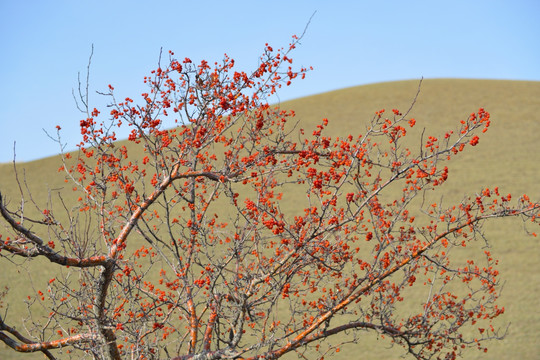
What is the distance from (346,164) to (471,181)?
24.8m

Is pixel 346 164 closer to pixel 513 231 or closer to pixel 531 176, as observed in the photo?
pixel 513 231

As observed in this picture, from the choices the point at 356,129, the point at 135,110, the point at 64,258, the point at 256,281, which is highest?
the point at 356,129

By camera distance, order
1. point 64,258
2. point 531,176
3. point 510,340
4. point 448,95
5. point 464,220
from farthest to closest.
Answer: point 448,95 → point 531,176 → point 510,340 → point 464,220 → point 64,258

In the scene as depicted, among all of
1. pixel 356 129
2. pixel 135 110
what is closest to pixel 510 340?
pixel 135 110

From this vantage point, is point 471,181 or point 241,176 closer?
point 241,176

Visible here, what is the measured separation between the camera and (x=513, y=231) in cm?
2650

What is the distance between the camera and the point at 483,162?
33406 millimetres

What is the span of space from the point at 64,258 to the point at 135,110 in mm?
2404

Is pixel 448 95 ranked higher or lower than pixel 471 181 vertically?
higher

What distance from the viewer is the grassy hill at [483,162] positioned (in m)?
19.8

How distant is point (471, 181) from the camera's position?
30.9 m

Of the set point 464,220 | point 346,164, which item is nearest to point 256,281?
point 346,164

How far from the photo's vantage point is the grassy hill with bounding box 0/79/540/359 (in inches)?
781

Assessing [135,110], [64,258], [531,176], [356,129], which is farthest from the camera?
[356,129]
